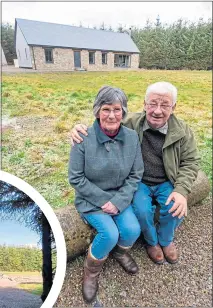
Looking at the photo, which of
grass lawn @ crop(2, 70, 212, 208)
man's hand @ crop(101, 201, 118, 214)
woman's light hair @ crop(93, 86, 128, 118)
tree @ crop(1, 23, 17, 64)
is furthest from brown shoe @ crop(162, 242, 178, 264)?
tree @ crop(1, 23, 17, 64)

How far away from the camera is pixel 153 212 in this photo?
1813 millimetres

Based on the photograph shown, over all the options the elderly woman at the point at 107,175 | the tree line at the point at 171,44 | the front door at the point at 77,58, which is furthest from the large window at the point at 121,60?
the elderly woman at the point at 107,175

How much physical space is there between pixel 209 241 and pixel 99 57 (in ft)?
5.81

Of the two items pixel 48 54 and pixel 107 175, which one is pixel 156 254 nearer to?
pixel 107 175

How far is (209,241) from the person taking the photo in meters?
2.24

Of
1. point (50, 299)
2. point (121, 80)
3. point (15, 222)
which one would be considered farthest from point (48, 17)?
point (50, 299)

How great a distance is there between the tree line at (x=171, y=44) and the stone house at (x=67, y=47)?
10cm

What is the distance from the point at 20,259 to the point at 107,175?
0.65 m

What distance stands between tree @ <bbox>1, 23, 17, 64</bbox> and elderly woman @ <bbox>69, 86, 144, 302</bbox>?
44.2 inches

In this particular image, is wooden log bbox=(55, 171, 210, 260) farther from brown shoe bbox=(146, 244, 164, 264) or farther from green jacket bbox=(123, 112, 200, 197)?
green jacket bbox=(123, 112, 200, 197)

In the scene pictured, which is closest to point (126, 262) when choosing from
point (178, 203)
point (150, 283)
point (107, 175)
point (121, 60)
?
point (150, 283)

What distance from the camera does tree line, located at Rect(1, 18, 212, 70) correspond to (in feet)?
7.63

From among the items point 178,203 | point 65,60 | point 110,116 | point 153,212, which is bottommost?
point 153,212

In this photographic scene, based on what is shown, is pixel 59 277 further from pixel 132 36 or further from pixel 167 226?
pixel 132 36
